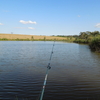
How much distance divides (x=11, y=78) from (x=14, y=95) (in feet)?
9.76

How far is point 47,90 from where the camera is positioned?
7672 mm

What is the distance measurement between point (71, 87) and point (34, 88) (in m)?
2.10

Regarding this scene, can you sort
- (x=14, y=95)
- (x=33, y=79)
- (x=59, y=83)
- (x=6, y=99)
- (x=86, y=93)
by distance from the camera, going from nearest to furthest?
(x=6, y=99) < (x=14, y=95) < (x=86, y=93) < (x=59, y=83) < (x=33, y=79)

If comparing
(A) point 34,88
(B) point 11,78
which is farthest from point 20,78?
(A) point 34,88

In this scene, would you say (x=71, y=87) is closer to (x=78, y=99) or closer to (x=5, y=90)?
(x=78, y=99)

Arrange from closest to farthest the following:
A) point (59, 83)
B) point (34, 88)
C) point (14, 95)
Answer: point (14, 95) → point (34, 88) → point (59, 83)

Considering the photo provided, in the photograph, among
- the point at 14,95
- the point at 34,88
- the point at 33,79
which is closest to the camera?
the point at 14,95

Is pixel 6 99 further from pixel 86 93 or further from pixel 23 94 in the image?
pixel 86 93

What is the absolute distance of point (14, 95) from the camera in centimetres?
693

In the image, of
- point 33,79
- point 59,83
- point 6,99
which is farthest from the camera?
point 33,79

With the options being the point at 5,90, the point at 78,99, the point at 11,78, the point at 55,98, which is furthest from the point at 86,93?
the point at 11,78

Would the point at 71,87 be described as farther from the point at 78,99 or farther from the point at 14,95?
the point at 14,95

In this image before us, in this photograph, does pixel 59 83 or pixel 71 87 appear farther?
pixel 59 83

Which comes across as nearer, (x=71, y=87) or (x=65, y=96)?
(x=65, y=96)
